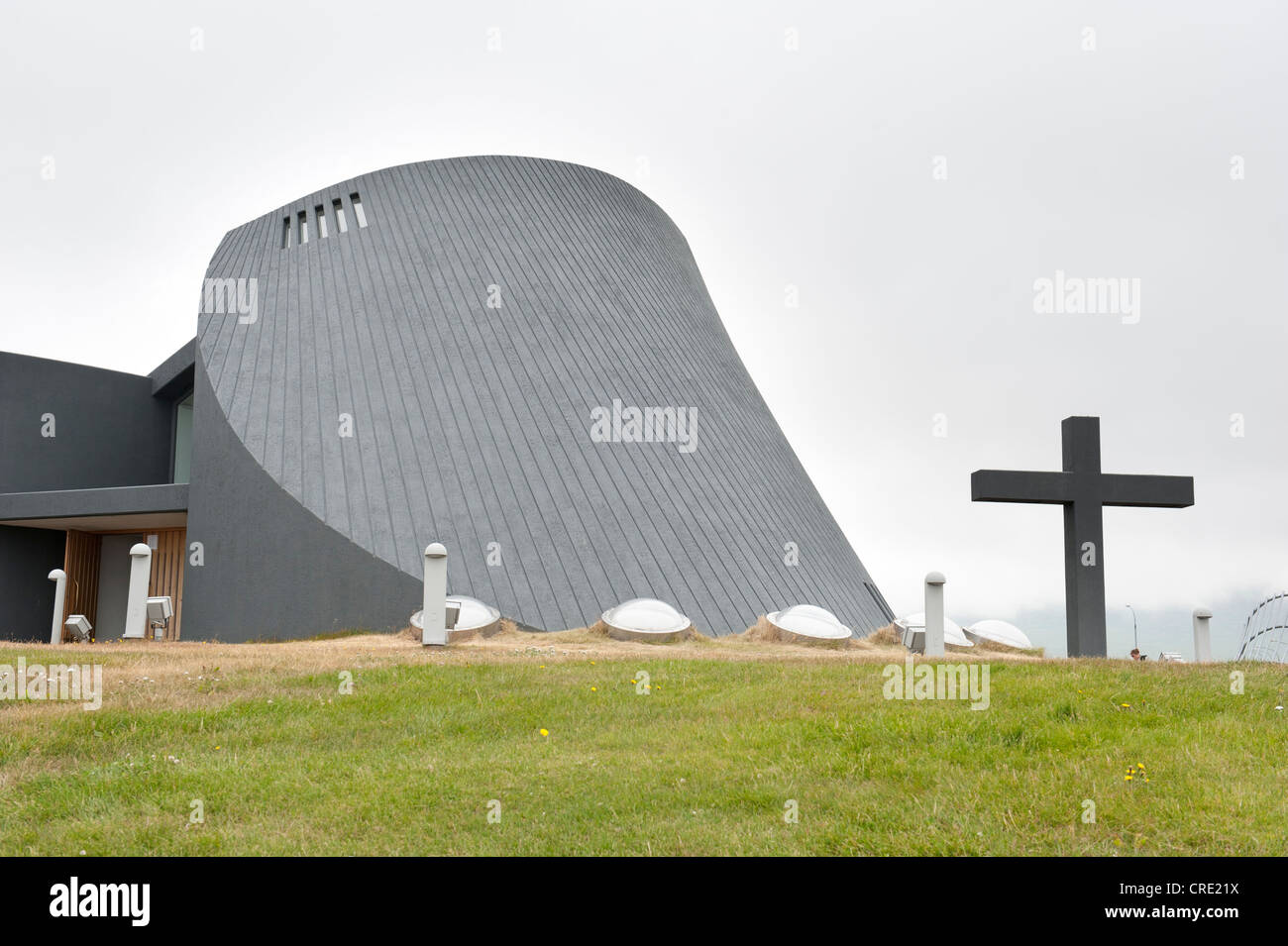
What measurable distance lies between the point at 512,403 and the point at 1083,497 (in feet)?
25.7

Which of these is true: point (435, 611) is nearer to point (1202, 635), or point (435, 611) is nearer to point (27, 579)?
point (1202, 635)

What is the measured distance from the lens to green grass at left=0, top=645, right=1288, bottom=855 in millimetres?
4215

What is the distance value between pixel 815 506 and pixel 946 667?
966 centimetres

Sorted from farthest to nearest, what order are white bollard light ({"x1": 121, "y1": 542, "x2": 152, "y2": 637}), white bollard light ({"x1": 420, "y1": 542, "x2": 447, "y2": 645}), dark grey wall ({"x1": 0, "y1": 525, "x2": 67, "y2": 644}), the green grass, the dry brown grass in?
dark grey wall ({"x1": 0, "y1": 525, "x2": 67, "y2": 644}) → white bollard light ({"x1": 121, "y1": 542, "x2": 152, "y2": 637}) → white bollard light ({"x1": 420, "y1": 542, "x2": 447, "y2": 645}) → the dry brown grass → the green grass

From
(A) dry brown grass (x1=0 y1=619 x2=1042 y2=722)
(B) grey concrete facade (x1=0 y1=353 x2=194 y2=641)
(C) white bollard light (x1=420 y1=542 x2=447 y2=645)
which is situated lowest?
(A) dry brown grass (x1=0 y1=619 x2=1042 y2=722)

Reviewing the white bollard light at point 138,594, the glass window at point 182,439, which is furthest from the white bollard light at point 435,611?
the glass window at point 182,439

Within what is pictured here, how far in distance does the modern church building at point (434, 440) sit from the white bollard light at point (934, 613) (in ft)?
12.0

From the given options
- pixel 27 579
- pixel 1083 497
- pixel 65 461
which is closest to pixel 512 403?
pixel 1083 497

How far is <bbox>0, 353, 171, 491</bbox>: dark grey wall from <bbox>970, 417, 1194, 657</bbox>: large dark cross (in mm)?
16503

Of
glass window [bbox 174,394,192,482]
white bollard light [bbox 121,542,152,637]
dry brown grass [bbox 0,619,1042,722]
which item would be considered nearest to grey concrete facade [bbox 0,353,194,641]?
glass window [bbox 174,394,192,482]

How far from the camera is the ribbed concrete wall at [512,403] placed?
12852mm

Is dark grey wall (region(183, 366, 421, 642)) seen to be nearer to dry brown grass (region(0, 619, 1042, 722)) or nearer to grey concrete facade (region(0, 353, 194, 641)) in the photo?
dry brown grass (region(0, 619, 1042, 722))

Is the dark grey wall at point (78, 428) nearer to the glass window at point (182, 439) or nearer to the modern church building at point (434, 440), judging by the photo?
the modern church building at point (434, 440)
